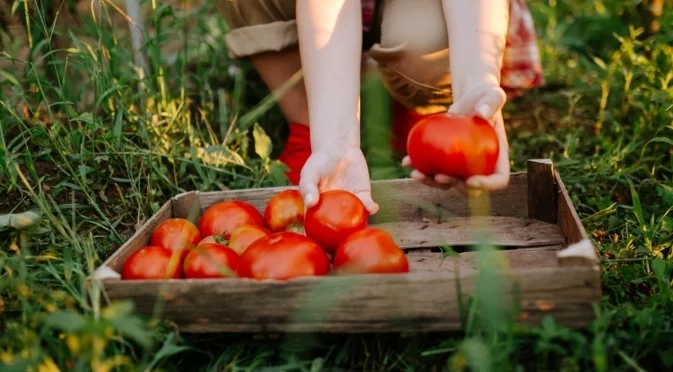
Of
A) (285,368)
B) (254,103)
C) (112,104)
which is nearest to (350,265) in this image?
(285,368)

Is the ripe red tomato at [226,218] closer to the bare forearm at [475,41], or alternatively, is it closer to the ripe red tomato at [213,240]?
the ripe red tomato at [213,240]

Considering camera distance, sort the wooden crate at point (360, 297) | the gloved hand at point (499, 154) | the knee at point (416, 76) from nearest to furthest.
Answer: the wooden crate at point (360, 297) → the gloved hand at point (499, 154) → the knee at point (416, 76)

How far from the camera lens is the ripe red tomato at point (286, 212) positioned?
168 centimetres

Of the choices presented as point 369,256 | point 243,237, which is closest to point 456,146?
point 369,256

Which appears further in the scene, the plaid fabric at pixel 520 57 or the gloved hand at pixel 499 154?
the plaid fabric at pixel 520 57

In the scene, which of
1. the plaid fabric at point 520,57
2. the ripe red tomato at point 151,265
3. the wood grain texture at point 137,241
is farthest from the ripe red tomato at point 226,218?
the plaid fabric at point 520,57

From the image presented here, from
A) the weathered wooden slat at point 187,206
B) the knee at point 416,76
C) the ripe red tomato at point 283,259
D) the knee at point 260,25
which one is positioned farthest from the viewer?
the knee at point 260,25

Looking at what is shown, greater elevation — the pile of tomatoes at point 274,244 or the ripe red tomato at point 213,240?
the pile of tomatoes at point 274,244

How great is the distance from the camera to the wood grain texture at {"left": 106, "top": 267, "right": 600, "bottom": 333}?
121 centimetres

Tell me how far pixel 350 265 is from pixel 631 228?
34.2 inches

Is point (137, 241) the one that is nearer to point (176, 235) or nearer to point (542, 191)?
point (176, 235)

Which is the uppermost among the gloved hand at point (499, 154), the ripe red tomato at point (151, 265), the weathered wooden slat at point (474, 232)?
the gloved hand at point (499, 154)

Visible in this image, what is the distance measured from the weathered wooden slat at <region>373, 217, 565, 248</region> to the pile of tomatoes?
23 cm

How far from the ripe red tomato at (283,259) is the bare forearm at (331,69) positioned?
0.36 metres
